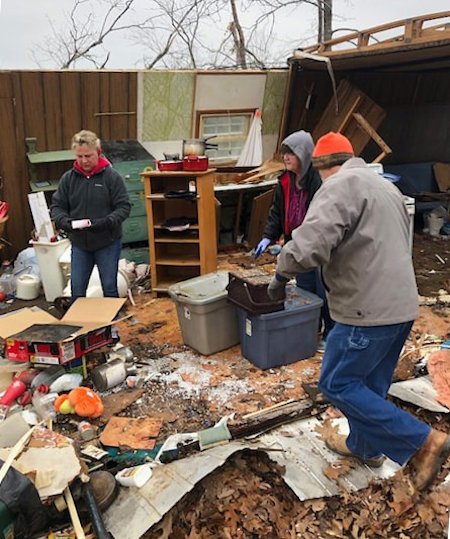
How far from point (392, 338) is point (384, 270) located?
0.34 m

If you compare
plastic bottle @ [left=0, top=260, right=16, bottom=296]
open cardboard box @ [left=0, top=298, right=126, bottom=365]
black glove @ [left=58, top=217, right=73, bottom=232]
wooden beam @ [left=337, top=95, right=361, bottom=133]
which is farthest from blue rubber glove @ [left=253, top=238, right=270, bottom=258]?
wooden beam @ [left=337, top=95, right=361, bottom=133]

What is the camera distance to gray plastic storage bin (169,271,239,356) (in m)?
4.10

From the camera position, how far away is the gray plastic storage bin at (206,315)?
13.4 ft

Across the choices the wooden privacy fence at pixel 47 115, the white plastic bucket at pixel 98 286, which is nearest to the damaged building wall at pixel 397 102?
the wooden privacy fence at pixel 47 115

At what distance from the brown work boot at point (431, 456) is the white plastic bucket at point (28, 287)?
179 inches

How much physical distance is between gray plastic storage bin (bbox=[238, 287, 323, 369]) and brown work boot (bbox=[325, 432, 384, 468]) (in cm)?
101

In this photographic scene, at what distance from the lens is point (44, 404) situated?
3.43 meters

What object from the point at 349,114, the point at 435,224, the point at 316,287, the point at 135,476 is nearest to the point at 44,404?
the point at 135,476

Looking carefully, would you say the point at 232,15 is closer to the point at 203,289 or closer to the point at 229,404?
the point at 203,289

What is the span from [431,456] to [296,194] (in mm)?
2207

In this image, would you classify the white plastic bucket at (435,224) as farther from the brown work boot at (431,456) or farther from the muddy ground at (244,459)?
the brown work boot at (431,456)

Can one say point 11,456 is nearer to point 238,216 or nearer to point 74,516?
point 74,516

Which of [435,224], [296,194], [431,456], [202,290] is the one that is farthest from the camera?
[435,224]

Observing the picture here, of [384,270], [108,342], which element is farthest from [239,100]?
[384,270]
